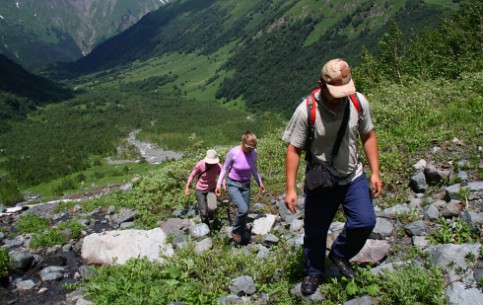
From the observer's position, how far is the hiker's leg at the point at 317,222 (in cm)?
Answer: 489

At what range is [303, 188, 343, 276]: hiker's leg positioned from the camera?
192 inches

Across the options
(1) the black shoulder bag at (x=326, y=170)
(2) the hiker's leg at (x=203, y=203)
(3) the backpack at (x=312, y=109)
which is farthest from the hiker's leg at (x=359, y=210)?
(2) the hiker's leg at (x=203, y=203)

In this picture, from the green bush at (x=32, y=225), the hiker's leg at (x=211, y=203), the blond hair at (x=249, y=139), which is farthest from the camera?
the green bush at (x=32, y=225)

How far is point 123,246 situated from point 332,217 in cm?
529

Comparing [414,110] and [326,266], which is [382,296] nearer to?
[326,266]

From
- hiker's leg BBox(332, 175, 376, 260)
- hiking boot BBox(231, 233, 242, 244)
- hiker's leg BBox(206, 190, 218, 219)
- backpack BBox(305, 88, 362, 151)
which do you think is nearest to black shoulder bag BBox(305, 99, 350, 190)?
backpack BBox(305, 88, 362, 151)

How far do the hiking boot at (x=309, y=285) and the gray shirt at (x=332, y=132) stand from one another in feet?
4.98

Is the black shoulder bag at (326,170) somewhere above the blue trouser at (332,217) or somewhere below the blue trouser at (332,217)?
above

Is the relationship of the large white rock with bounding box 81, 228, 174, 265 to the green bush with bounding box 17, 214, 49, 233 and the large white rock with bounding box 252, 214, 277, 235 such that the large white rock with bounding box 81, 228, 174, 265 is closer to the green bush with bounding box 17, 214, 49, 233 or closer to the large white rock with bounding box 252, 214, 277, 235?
the large white rock with bounding box 252, 214, 277, 235

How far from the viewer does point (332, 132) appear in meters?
4.51

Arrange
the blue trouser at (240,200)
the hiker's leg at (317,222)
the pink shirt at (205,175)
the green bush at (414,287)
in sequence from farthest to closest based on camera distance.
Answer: the pink shirt at (205,175) → the blue trouser at (240,200) → the hiker's leg at (317,222) → the green bush at (414,287)

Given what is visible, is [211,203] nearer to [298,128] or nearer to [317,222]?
[317,222]

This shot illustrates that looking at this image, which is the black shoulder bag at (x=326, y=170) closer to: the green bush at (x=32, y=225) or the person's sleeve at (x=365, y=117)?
Result: the person's sleeve at (x=365, y=117)

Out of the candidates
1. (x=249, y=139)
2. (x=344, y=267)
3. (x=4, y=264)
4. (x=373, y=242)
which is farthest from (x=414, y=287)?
(x=4, y=264)
